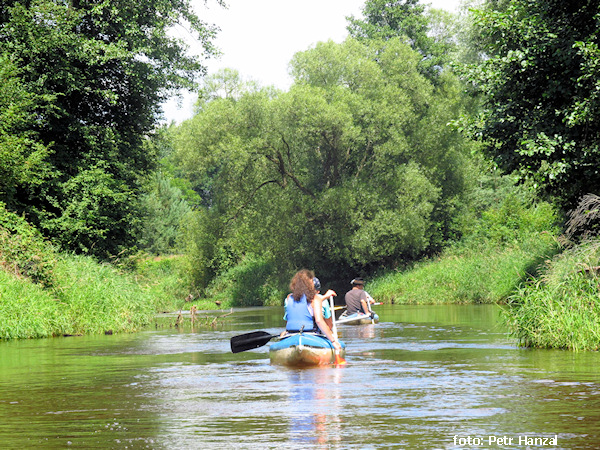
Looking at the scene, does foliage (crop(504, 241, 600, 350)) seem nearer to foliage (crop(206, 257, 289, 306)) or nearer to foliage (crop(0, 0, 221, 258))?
foliage (crop(0, 0, 221, 258))

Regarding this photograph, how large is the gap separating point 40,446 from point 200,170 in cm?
4152

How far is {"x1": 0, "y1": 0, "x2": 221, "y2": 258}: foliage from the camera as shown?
30156 millimetres

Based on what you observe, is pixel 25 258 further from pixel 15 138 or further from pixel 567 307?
pixel 567 307

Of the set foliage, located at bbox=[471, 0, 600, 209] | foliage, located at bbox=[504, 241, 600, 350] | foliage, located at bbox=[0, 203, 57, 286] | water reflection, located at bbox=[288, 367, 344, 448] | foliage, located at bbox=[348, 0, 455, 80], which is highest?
foliage, located at bbox=[348, 0, 455, 80]

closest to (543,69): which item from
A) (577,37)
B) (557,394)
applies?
(577,37)

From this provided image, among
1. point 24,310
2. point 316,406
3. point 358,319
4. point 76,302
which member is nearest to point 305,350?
point 316,406

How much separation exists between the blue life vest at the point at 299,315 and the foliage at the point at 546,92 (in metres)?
7.02

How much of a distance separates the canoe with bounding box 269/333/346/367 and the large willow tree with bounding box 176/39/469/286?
103 ft

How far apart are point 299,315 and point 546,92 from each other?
28.4 ft

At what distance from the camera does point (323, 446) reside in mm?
8289

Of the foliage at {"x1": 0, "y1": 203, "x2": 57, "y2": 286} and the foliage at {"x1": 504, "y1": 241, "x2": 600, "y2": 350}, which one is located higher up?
the foliage at {"x1": 0, "y1": 203, "x2": 57, "y2": 286}

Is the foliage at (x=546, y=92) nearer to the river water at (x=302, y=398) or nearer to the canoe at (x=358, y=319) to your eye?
the river water at (x=302, y=398)

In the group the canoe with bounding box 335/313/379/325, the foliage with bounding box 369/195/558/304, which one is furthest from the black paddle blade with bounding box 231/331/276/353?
the foliage with bounding box 369/195/558/304

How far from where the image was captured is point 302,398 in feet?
39.0
